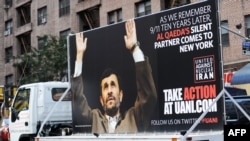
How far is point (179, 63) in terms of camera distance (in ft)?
26.9

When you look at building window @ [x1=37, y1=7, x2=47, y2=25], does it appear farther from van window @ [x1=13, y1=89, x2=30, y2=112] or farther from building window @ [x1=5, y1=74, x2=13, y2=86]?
van window @ [x1=13, y1=89, x2=30, y2=112]

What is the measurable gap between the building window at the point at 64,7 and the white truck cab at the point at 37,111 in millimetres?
29366

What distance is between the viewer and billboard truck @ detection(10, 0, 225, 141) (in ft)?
25.5

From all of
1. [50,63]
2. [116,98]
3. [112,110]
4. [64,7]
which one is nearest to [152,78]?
[116,98]

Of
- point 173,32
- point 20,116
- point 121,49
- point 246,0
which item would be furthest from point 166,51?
point 246,0

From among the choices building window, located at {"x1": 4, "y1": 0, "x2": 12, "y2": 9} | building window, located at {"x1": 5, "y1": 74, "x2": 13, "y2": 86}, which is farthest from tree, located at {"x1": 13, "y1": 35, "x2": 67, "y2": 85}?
building window, located at {"x1": 4, "y1": 0, "x2": 12, "y2": 9}

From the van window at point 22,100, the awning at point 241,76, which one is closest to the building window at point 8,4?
the awning at point 241,76

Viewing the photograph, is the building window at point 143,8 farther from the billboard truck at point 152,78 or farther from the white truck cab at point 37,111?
the billboard truck at point 152,78

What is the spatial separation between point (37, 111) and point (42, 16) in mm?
34263

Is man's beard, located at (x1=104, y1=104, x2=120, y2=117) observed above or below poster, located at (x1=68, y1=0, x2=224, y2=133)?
below

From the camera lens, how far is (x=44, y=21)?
146 ft

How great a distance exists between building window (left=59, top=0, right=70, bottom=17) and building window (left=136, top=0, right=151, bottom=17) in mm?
9813

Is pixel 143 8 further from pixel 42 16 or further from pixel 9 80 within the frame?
pixel 9 80

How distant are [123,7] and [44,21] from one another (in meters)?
12.5
